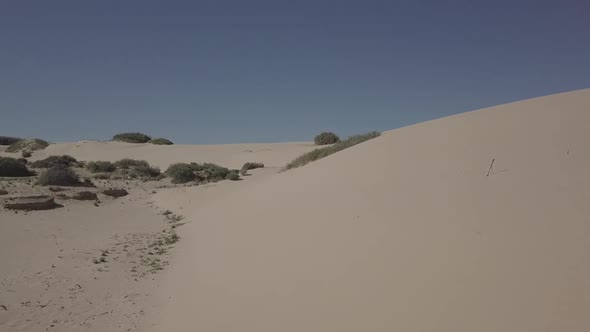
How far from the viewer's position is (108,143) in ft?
151

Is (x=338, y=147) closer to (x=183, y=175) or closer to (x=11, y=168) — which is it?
(x=183, y=175)

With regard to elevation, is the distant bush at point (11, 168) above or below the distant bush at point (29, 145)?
below

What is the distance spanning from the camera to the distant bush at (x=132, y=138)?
5128cm

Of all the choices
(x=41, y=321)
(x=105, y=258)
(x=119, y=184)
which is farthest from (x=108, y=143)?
(x=41, y=321)

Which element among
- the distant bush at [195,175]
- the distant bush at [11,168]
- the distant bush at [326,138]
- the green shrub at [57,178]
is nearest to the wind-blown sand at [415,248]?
the green shrub at [57,178]

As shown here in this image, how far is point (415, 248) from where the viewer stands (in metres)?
4.29

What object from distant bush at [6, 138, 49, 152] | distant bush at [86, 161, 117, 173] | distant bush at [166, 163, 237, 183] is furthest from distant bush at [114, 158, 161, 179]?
distant bush at [6, 138, 49, 152]

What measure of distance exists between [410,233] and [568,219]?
5.23 ft

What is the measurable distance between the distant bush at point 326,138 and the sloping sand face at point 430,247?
87.9ft

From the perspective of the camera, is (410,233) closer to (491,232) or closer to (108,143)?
(491,232)

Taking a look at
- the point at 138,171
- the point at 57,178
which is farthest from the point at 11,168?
the point at 138,171

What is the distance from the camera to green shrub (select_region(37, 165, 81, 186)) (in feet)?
65.2

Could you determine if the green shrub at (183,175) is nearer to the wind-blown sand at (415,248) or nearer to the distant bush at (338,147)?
the distant bush at (338,147)

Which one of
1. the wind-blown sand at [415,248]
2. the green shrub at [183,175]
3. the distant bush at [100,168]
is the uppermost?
the distant bush at [100,168]
